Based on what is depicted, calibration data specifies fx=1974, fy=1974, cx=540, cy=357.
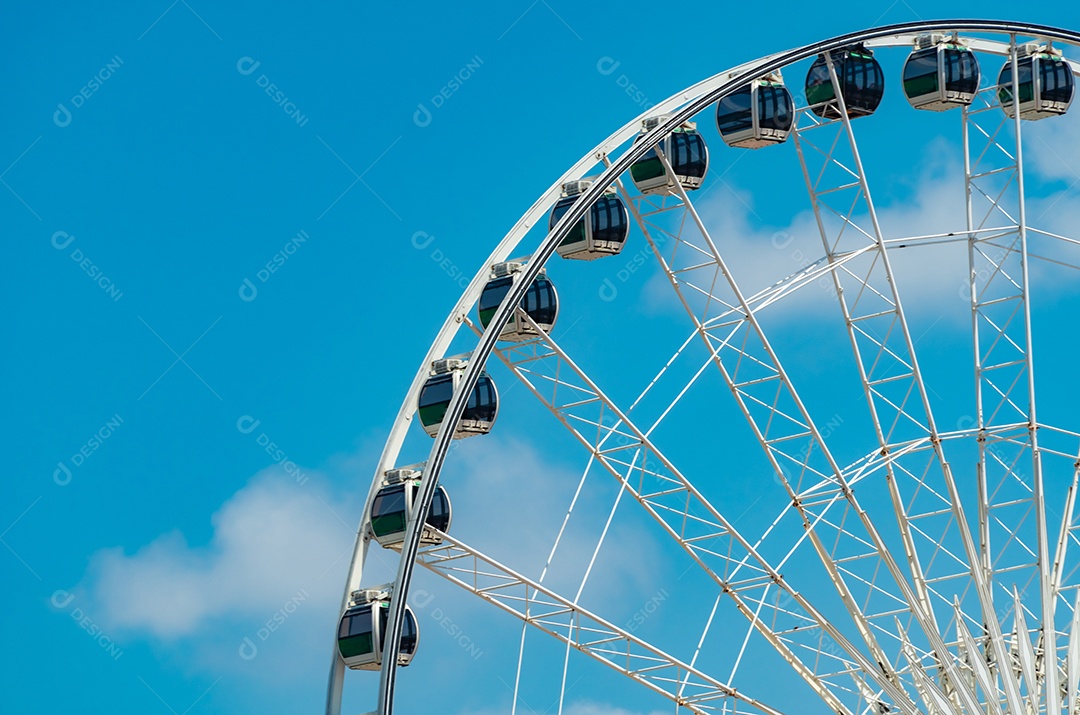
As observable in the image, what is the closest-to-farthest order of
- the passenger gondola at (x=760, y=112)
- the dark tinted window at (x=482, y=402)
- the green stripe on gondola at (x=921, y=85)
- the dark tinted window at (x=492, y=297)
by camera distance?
1. the dark tinted window at (x=482, y=402)
2. the dark tinted window at (x=492, y=297)
3. the passenger gondola at (x=760, y=112)
4. the green stripe on gondola at (x=921, y=85)

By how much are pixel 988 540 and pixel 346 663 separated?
A: 10.9 m

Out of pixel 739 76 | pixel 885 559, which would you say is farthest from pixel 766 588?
pixel 739 76

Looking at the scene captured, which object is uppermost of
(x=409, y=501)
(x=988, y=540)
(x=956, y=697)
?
(x=409, y=501)

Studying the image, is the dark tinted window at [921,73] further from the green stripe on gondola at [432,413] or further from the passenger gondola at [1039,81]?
the green stripe on gondola at [432,413]

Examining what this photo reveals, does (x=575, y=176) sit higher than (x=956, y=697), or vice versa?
(x=575, y=176)

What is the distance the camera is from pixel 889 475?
33.1 meters

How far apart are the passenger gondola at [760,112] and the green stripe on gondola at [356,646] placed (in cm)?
1046

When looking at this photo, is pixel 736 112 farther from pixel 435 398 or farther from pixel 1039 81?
pixel 435 398

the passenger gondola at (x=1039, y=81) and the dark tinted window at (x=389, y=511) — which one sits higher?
the passenger gondola at (x=1039, y=81)

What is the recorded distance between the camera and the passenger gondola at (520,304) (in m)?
32.1

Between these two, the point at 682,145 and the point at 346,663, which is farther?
the point at 682,145

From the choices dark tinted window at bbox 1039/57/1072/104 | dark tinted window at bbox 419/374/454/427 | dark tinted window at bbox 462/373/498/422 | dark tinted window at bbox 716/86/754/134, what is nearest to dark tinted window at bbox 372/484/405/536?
dark tinted window at bbox 419/374/454/427

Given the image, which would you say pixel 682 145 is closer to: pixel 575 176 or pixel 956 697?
pixel 575 176

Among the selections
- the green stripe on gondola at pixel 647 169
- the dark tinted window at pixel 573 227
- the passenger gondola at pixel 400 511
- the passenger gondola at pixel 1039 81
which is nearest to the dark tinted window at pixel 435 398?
the passenger gondola at pixel 400 511
